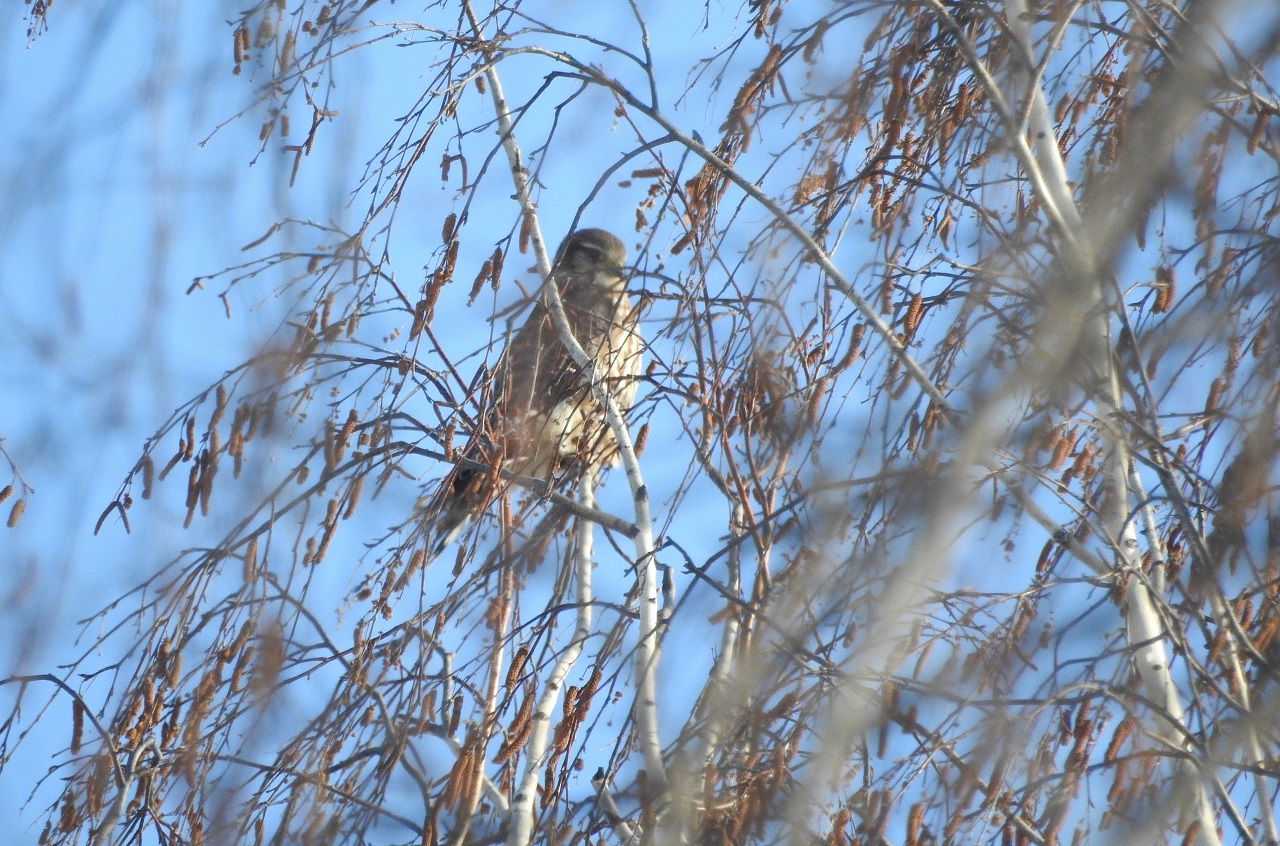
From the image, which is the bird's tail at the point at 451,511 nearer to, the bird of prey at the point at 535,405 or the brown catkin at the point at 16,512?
the bird of prey at the point at 535,405

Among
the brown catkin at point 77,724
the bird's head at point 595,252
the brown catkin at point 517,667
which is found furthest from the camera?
the bird's head at point 595,252

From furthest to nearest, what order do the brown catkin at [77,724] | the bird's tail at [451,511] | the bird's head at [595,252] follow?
the bird's head at [595,252], the brown catkin at [77,724], the bird's tail at [451,511]

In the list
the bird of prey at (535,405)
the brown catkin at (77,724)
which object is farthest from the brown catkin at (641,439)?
the brown catkin at (77,724)

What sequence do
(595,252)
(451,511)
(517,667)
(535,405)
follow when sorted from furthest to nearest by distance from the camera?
(595,252)
(451,511)
(535,405)
(517,667)

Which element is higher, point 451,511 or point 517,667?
point 451,511

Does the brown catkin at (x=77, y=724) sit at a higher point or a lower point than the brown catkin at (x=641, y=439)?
lower

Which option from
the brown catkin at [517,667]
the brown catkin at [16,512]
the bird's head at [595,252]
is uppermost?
the bird's head at [595,252]

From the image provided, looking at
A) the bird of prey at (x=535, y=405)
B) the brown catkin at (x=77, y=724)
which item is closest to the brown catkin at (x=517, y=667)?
the bird of prey at (x=535, y=405)

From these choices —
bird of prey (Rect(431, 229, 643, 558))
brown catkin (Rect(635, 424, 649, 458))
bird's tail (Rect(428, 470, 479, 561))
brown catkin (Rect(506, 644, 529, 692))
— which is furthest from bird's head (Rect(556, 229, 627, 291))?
brown catkin (Rect(506, 644, 529, 692))

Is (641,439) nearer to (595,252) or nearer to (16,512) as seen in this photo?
(16,512)

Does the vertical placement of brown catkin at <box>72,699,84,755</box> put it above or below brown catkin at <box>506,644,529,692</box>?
above

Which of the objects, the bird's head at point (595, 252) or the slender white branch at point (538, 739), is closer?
the slender white branch at point (538, 739)

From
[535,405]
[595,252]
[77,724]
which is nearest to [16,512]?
[77,724]

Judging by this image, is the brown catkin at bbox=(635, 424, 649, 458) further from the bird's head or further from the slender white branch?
the bird's head
